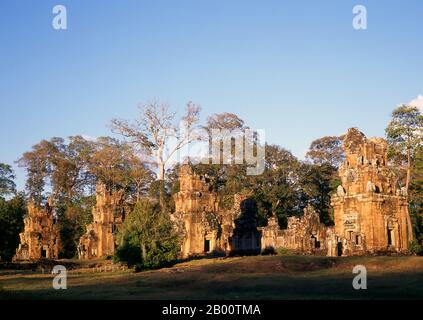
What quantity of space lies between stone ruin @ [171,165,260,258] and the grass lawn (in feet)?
46.1

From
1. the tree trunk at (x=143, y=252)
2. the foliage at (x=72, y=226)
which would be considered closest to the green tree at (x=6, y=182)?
the foliage at (x=72, y=226)

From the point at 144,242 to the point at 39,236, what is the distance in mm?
23043

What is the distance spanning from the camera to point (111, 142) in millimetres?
77312

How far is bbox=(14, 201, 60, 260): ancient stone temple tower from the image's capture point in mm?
52938

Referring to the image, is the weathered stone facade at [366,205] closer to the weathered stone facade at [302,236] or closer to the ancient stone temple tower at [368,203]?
the ancient stone temple tower at [368,203]

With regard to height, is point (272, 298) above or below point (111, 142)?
below

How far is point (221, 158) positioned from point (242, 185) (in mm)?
5107

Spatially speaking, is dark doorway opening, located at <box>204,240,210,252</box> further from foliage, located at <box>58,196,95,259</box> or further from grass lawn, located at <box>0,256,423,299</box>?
foliage, located at <box>58,196,95,259</box>

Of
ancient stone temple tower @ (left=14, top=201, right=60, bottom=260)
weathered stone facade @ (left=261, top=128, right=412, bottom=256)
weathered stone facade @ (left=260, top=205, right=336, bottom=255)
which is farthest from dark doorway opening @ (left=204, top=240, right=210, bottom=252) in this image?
ancient stone temple tower @ (left=14, top=201, right=60, bottom=260)

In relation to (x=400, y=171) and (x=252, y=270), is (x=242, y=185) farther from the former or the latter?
(x=252, y=270)

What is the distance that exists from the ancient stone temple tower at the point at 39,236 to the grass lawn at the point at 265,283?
82.3 feet

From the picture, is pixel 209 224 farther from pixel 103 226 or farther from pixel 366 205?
pixel 103 226
